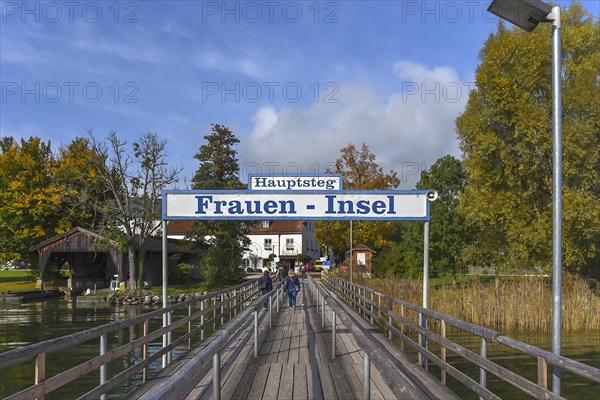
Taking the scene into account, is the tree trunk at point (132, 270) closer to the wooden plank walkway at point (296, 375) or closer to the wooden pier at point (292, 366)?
the wooden pier at point (292, 366)

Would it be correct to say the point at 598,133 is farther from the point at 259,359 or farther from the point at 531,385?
the point at 531,385

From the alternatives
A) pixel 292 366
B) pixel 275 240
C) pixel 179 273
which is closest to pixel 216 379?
pixel 292 366

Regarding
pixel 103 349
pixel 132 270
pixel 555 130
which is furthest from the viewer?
pixel 132 270

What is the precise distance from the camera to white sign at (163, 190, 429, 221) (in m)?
11.6

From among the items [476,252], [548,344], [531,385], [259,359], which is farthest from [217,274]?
[531,385]

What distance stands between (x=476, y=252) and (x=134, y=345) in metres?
33.8

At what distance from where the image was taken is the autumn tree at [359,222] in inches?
2032

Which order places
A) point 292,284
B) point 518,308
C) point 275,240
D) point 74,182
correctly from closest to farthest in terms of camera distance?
point 518,308
point 292,284
point 74,182
point 275,240

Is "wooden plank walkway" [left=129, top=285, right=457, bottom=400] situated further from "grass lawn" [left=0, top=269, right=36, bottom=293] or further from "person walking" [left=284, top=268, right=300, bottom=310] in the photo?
"grass lawn" [left=0, top=269, right=36, bottom=293]

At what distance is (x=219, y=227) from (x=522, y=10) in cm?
4110

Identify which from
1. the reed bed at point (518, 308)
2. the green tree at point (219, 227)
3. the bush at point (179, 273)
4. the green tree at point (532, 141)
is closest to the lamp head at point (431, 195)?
the reed bed at point (518, 308)

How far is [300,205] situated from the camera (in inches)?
467

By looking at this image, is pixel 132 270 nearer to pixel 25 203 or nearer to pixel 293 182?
pixel 25 203

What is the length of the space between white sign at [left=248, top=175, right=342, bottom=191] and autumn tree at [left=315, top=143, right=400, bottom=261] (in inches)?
1340
